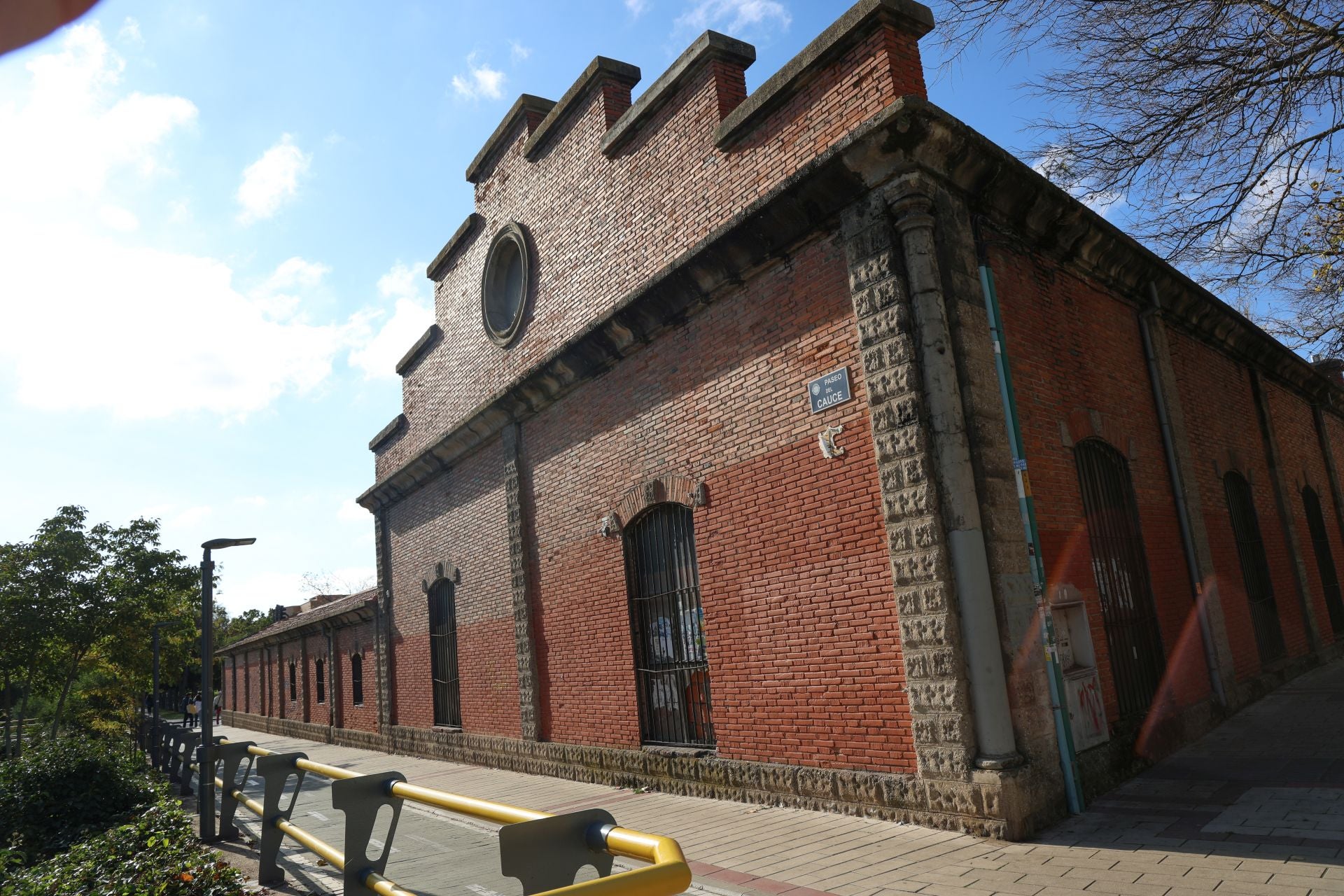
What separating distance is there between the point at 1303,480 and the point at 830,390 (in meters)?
12.0

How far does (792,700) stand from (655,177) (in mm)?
6074

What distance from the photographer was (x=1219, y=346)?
12.5 m

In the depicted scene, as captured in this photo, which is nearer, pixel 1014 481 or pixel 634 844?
pixel 634 844

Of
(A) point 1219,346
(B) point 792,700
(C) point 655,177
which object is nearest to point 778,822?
(B) point 792,700

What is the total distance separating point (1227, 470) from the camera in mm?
11492

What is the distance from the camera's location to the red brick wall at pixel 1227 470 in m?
10.5

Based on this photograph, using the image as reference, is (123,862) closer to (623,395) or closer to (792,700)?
(792,700)

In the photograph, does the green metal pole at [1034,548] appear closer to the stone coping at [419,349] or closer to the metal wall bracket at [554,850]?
the metal wall bracket at [554,850]

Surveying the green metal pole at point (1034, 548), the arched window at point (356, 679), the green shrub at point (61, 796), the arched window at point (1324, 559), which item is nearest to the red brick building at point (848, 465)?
the green metal pole at point (1034, 548)

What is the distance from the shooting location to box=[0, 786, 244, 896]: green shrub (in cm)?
500

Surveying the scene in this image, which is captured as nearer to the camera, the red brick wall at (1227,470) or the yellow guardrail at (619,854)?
the yellow guardrail at (619,854)

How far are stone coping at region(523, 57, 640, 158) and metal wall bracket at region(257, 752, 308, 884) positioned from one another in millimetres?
8846

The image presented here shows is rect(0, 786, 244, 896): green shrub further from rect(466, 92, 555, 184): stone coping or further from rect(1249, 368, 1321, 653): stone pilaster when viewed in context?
rect(1249, 368, 1321, 653): stone pilaster

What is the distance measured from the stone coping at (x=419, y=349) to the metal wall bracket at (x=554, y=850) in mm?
14611
